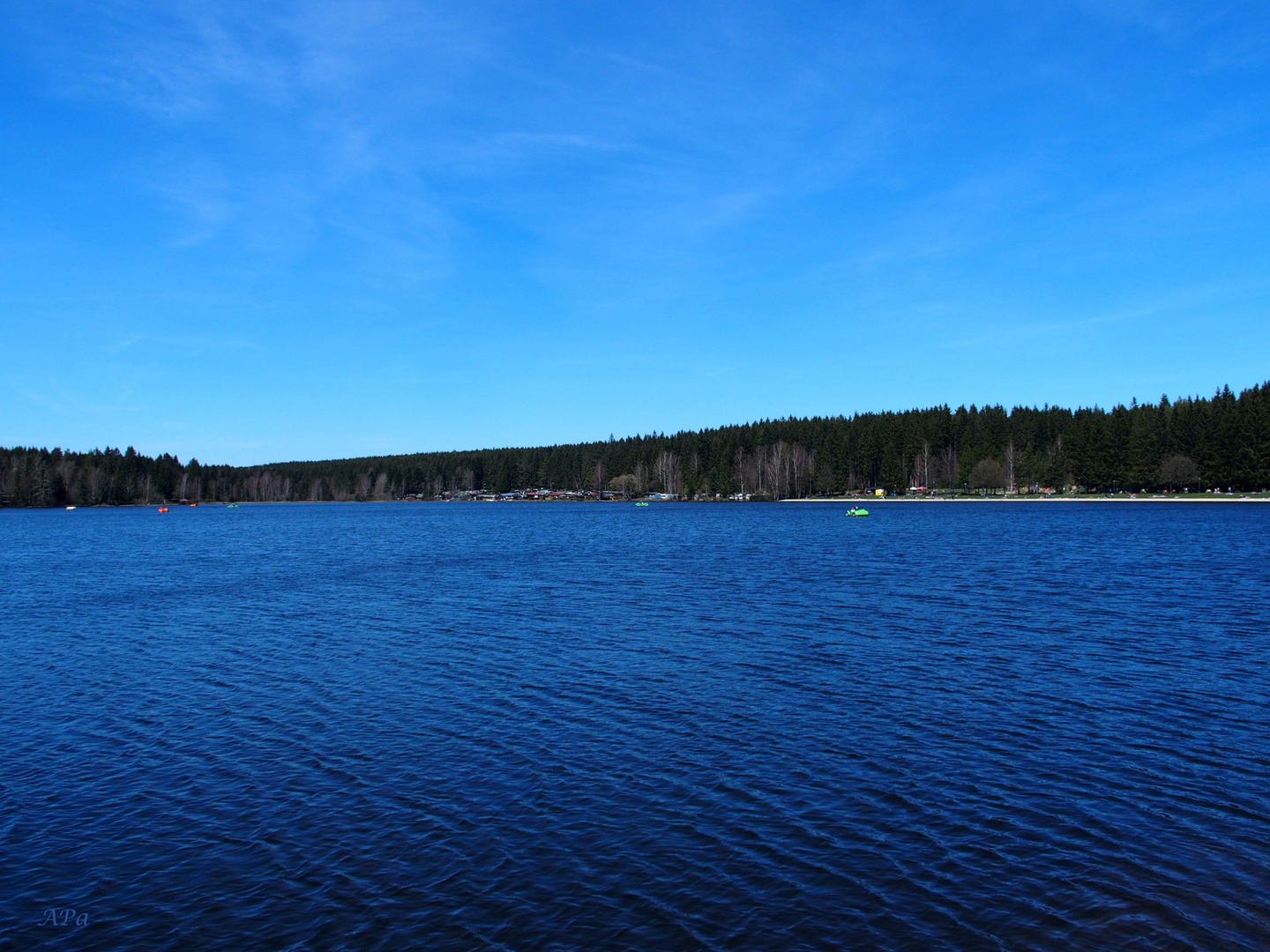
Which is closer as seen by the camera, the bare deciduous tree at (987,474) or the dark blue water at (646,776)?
the dark blue water at (646,776)

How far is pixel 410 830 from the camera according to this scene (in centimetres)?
1432

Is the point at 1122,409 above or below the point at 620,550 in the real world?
above

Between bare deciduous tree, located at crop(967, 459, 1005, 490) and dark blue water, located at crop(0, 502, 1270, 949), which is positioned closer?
dark blue water, located at crop(0, 502, 1270, 949)

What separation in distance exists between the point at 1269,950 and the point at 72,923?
52.4 ft

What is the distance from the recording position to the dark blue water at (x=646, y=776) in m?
11.6

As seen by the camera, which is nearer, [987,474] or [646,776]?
[646,776]

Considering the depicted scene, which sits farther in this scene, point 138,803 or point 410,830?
point 138,803

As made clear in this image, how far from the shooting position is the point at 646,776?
16.8m

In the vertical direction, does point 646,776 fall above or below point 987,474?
below

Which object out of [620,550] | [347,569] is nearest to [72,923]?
[347,569]

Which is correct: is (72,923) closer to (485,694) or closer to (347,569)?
(485,694)

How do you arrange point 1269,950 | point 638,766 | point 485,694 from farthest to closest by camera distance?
point 485,694 → point 638,766 → point 1269,950

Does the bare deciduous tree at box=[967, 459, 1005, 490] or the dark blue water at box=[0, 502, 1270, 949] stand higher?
the bare deciduous tree at box=[967, 459, 1005, 490]

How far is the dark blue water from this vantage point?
38.0ft
